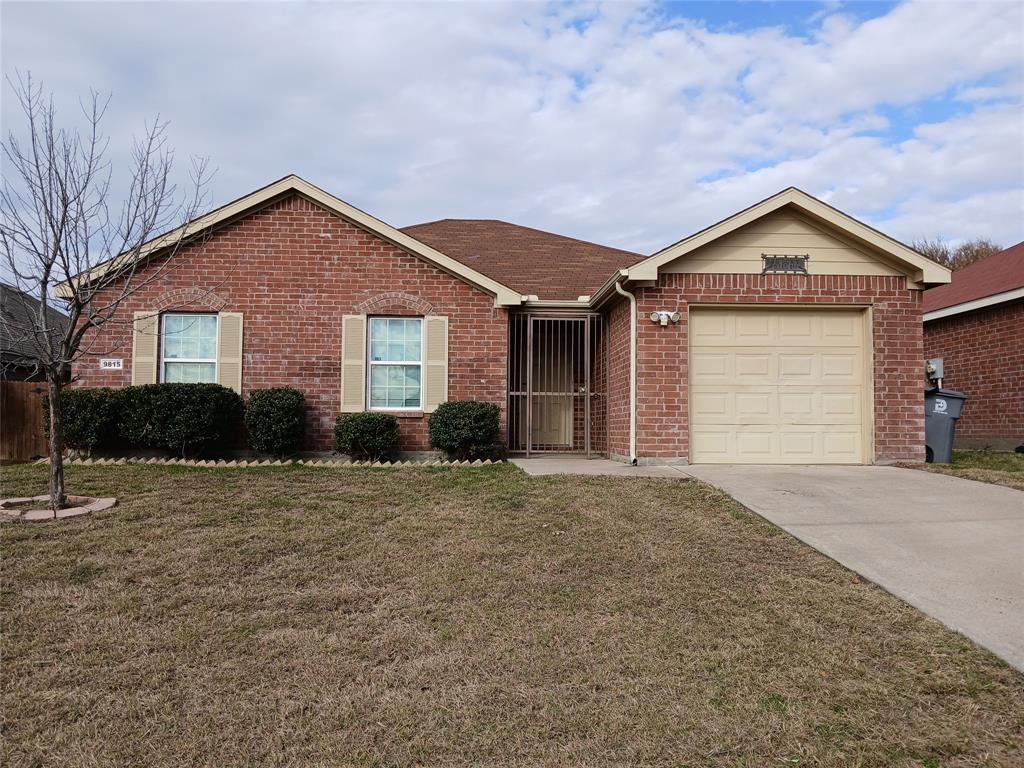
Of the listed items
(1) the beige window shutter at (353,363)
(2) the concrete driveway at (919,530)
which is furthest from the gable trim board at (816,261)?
(1) the beige window shutter at (353,363)

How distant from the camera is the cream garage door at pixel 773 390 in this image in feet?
33.2

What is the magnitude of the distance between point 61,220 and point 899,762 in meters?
8.08

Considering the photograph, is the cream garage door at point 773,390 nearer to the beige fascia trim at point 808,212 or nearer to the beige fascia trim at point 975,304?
the beige fascia trim at point 808,212

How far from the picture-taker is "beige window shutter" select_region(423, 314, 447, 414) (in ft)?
38.5

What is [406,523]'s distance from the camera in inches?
267

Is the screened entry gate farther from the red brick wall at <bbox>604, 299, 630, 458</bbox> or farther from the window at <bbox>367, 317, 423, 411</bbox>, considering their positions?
the window at <bbox>367, 317, 423, 411</bbox>

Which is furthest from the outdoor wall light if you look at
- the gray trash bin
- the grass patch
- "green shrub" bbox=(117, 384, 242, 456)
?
"green shrub" bbox=(117, 384, 242, 456)

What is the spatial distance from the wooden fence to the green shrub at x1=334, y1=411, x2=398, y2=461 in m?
5.12

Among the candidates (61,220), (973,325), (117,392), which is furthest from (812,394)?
(117,392)

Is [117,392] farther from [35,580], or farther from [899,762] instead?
[899,762]

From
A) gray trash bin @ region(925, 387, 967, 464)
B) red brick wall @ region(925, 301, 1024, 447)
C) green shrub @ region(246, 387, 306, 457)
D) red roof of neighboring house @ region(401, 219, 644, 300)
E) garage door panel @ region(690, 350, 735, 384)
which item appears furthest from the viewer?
red brick wall @ region(925, 301, 1024, 447)

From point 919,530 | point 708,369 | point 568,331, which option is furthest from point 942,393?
point 568,331

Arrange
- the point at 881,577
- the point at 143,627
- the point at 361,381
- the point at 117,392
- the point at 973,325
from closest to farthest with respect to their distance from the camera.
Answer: the point at 143,627 < the point at 881,577 < the point at 117,392 < the point at 361,381 < the point at 973,325

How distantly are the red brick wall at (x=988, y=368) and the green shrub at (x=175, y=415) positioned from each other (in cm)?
1425
